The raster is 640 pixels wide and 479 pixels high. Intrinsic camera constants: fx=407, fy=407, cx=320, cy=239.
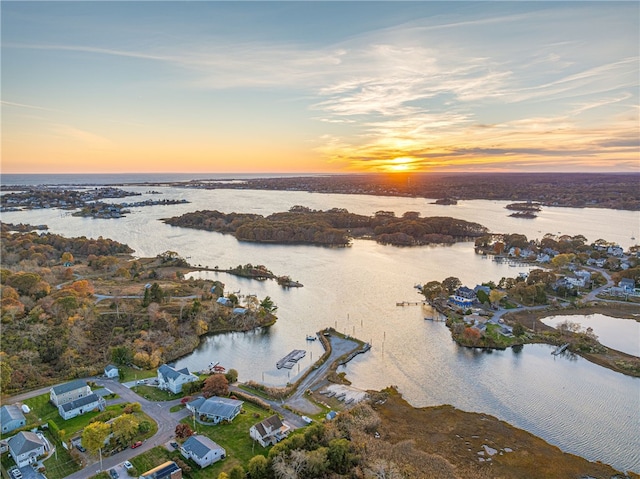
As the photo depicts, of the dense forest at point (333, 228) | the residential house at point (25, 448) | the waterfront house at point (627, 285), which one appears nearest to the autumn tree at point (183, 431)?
the residential house at point (25, 448)

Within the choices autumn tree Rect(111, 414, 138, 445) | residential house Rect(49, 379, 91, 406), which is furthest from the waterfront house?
residential house Rect(49, 379, 91, 406)

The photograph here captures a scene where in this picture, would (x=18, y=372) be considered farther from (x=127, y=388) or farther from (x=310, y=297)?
(x=310, y=297)

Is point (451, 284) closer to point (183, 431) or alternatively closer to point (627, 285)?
point (627, 285)

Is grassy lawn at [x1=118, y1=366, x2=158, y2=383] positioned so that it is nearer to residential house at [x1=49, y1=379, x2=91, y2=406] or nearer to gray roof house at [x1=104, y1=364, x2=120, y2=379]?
gray roof house at [x1=104, y1=364, x2=120, y2=379]

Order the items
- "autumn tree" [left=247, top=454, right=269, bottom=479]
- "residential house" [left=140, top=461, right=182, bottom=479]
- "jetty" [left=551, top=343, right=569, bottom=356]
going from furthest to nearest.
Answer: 1. "jetty" [left=551, top=343, right=569, bottom=356]
2. "autumn tree" [left=247, top=454, right=269, bottom=479]
3. "residential house" [left=140, top=461, right=182, bottom=479]

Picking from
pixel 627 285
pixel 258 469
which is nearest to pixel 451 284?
pixel 627 285

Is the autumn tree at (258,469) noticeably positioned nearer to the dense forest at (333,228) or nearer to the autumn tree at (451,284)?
the autumn tree at (451,284)
